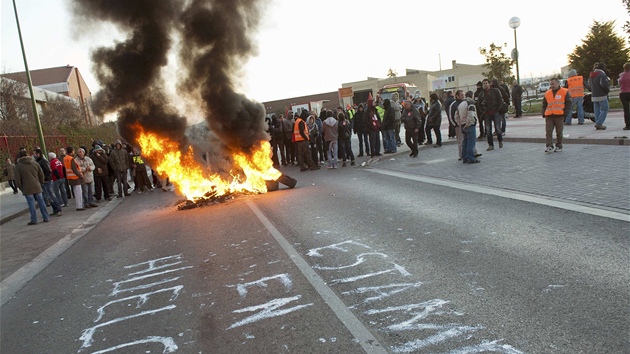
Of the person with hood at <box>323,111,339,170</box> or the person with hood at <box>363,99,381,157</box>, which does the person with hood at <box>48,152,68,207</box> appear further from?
the person with hood at <box>363,99,381,157</box>

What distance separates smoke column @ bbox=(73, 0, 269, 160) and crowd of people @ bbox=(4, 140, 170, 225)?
90.3 inches

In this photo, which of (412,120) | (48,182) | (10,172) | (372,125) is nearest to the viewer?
(48,182)

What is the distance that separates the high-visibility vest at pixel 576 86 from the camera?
13967 millimetres

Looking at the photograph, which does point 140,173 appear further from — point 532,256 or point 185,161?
point 532,256

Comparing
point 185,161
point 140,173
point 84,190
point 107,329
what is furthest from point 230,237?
point 140,173

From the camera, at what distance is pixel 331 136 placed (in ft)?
46.4

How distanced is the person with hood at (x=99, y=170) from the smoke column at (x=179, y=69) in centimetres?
396

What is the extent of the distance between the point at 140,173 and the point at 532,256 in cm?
1417

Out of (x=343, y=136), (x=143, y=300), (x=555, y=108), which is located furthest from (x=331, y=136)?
(x=143, y=300)

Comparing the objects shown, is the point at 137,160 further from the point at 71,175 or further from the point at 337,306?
the point at 337,306

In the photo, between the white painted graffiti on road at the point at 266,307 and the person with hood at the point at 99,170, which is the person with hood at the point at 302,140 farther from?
the white painted graffiti on road at the point at 266,307

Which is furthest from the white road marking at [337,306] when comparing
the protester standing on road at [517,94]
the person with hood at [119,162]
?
the protester standing on road at [517,94]

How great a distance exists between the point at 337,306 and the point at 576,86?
43.4 feet

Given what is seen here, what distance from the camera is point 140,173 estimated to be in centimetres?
1620
